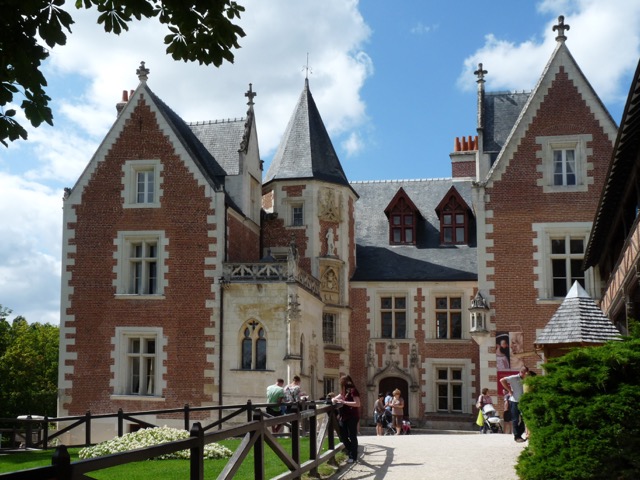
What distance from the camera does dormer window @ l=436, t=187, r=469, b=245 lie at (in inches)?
1258

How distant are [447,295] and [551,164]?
23.8 feet

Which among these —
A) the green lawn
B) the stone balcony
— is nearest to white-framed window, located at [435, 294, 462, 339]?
the stone balcony

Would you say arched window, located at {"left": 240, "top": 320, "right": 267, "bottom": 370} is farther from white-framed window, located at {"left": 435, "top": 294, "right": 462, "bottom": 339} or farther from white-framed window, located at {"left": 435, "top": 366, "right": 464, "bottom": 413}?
white-framed window, located at {"left": 435, "top": 294, "right": 462, "bottom": 339}

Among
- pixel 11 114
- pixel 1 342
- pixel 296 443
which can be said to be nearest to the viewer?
pixel 11 114

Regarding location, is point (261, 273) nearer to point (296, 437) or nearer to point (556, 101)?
point (556, 101)

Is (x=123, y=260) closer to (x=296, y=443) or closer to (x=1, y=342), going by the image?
(x=296, y=443)

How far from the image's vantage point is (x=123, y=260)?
2686 cm

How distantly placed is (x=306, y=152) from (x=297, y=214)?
231 centimetres

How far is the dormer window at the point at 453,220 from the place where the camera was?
32.0 metres

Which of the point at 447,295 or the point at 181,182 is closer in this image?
the point at 181,182

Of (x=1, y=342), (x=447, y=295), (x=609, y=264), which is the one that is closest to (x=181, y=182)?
(x=447, y=295)

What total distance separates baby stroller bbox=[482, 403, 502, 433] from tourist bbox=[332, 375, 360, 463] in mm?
10314

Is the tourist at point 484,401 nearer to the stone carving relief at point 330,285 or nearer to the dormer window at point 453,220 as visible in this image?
the stone carving relief at point 330,285

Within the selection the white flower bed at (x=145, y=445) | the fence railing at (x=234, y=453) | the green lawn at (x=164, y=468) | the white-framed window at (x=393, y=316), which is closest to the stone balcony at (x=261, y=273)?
the white-framed window at (x=393, y=316)
